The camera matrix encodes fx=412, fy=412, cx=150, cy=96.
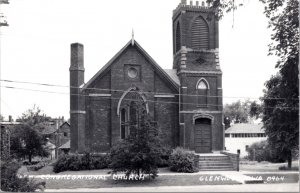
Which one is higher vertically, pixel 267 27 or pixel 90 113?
pixel 267 27

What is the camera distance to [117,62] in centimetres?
3162

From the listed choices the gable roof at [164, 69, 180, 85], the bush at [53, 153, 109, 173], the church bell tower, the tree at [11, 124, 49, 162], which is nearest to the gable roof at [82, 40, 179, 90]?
the gable roof at [164, 69, 180, 85]

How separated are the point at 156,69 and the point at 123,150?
10.5m

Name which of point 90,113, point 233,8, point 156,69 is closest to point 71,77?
point 90,113

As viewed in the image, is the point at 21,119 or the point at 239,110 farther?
the point at 239,110

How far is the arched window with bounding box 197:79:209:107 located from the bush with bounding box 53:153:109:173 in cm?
866

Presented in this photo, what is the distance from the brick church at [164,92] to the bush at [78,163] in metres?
1.40

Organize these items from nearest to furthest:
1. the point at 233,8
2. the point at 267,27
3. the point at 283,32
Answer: the point at 233,8 → the point at 283,32 → the point at 267,27

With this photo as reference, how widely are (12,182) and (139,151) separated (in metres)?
8.07

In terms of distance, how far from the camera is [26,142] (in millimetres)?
48094

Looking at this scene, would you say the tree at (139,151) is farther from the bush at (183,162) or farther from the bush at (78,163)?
the bush at (78,163)

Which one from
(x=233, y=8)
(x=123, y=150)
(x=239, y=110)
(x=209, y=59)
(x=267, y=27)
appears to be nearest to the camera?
(x=233, y=8)

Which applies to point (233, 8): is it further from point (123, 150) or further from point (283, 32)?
point (123, 150)

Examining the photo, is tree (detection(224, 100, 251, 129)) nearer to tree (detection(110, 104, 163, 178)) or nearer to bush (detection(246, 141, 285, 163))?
bush (detection(246, 141, 285, 163))
